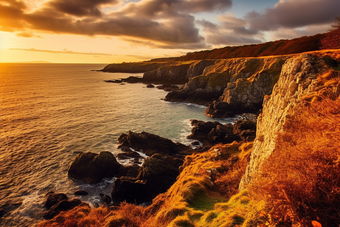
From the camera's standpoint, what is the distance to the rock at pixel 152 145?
33875 mm

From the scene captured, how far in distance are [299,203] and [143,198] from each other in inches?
809

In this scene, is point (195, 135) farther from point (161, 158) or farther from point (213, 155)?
point (213, 155)

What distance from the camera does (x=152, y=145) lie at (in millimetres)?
35156

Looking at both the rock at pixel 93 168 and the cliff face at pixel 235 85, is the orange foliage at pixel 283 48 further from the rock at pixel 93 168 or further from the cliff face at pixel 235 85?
the rock at pixel 93 168

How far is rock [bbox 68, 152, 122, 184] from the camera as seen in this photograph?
27.2 meters

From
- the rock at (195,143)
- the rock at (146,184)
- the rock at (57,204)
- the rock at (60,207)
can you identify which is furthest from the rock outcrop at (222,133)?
the rock at (57,204)

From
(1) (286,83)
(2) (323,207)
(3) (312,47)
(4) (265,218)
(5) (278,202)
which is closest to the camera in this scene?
(2) (323,207)

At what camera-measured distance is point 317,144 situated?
568 cm

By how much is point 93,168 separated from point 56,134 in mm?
20809

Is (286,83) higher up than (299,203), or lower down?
higher up

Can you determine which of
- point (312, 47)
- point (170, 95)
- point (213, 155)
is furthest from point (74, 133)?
point (312, 47)

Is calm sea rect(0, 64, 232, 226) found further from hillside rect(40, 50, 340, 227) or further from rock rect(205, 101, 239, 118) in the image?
hillside rect(40, 50, 340, 227)

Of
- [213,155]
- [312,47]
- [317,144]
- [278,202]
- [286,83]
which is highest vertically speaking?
[312,47]

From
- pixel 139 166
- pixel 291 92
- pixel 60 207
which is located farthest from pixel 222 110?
pixel 60 207
